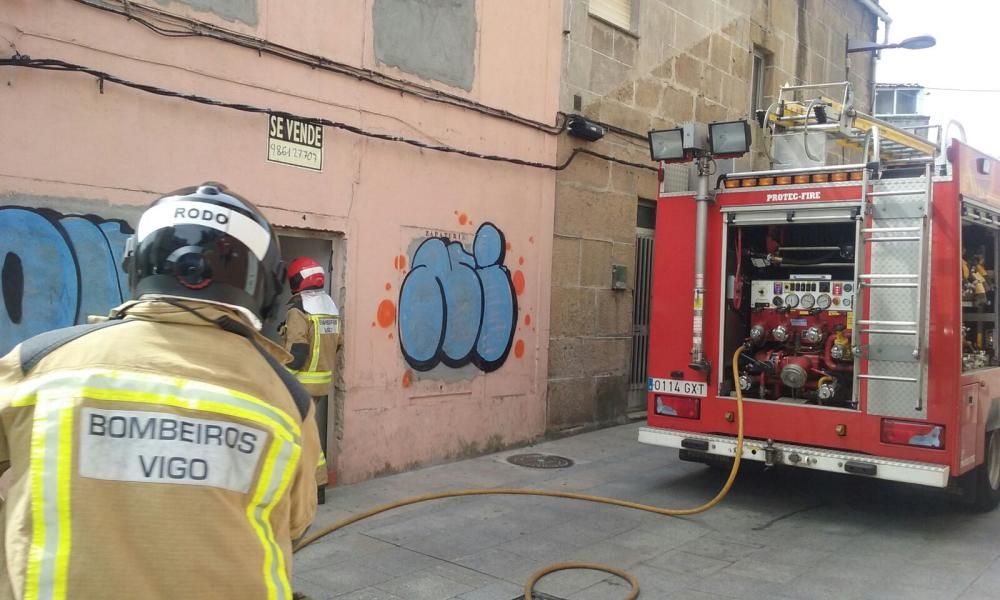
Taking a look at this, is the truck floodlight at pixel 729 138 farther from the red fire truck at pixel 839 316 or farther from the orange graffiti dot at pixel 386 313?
the orange graffiti dot at pixel 386 313

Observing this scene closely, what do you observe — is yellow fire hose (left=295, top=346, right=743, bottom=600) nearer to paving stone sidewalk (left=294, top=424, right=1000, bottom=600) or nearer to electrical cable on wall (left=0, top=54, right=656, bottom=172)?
paving stone sidewalk (left=294, top=424, right=1000, bottom=600)

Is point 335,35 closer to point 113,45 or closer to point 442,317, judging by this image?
point 113,45

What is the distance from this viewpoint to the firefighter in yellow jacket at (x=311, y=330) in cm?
643

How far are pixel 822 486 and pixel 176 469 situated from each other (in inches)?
290

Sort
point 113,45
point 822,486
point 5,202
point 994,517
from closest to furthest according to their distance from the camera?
point 5,202 → point 113,45 → point 994,517 → point 822,486

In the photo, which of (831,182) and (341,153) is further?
(341,153)

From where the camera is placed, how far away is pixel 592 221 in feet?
32.9

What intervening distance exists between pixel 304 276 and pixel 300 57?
1793mm

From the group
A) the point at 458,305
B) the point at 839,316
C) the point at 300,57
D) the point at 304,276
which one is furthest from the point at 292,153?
the point at 839,316

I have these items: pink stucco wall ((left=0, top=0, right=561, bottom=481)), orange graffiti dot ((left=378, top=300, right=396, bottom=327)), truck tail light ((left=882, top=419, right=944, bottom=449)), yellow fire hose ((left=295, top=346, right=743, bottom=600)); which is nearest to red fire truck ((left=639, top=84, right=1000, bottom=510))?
truck tail light ((left=882, top=419, right=944, bottom=449))

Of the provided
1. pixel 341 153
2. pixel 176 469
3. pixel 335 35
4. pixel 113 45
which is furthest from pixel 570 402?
pixel 176 469

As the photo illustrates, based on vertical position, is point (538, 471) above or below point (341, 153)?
below

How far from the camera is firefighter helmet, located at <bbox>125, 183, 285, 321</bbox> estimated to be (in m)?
1.84

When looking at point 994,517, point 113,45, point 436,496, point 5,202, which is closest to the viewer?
point 5,202
